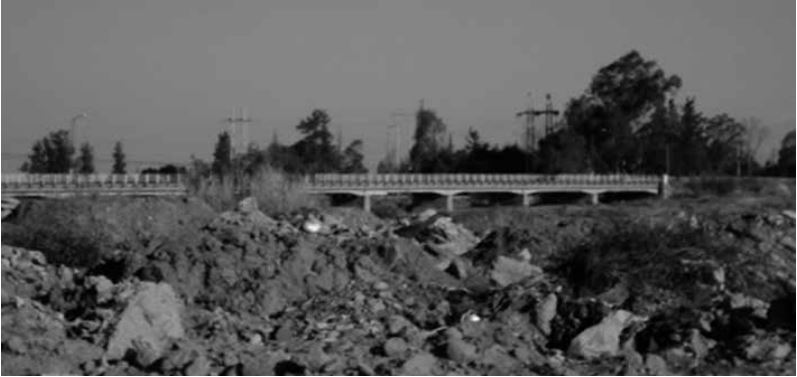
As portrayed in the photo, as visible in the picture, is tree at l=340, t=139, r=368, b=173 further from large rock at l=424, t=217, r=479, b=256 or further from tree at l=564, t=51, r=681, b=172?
large rock at l=424, t=217, r=479, b=256

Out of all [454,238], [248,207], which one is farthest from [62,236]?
[248,207]

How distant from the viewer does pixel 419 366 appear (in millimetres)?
10539

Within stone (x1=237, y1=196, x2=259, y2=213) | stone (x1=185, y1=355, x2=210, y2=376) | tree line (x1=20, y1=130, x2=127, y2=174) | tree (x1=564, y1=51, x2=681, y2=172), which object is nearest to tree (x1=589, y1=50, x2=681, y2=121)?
tree (x1=564, y1=51, x2=681, y2=172)

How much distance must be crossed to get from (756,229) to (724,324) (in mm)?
9580

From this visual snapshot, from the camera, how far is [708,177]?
66.0 meters

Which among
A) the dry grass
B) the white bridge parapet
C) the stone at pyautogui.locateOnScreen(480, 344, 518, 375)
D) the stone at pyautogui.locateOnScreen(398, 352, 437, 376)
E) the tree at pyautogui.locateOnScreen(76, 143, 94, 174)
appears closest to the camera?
the stone at pyautogui.locateOnScreen(398, 352, 437, 376)

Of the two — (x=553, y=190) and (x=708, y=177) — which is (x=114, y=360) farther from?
(x=708, y=177)

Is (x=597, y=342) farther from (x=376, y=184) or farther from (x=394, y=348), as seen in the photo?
(x=376, y=184)

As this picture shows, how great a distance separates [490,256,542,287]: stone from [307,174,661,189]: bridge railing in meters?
28.7

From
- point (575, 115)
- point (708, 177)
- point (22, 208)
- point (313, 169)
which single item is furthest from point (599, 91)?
point (22, 208)

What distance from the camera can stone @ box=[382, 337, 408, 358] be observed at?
35.9 ft

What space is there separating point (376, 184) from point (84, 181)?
13642 mm

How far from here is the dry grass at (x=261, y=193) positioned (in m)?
26.2

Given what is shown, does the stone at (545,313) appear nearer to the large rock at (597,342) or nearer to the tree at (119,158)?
the large rock at (597,342)
